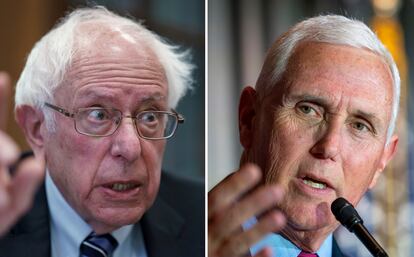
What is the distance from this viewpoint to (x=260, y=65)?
3352 millimetres

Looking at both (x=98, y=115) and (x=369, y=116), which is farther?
(x=369, y=116)

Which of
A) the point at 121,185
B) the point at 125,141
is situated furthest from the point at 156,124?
the point at 121,185

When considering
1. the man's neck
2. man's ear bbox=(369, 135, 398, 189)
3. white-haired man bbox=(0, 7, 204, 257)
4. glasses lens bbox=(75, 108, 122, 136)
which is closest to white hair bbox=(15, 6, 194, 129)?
white-haired man bbox=(0, 7, 204, 257)

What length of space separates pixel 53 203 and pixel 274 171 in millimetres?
891

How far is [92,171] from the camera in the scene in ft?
10.4

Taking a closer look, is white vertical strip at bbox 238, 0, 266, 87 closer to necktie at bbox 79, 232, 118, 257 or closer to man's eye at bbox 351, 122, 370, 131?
man's eye at bbox 351, 122, 370, 131

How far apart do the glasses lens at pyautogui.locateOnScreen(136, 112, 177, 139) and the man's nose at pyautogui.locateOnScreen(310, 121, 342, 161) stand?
0.58 meters

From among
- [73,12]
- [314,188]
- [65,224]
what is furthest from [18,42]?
[314,188]

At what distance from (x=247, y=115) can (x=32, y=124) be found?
2.89 feet

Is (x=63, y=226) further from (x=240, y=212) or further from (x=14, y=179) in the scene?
(x=14, y=179)

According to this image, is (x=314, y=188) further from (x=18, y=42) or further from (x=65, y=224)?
(x=18, y=42)

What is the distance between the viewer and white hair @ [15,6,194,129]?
3088mm

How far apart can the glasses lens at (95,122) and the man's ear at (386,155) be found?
114cm

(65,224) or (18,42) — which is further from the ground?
(18,42)
